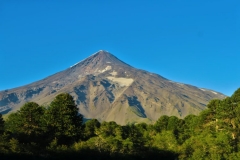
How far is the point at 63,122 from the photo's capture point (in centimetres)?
5362

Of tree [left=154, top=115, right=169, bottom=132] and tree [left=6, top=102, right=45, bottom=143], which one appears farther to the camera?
tree [left=154, top=115, right=169, bottom=132]

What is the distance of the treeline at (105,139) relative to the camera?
42200 mm

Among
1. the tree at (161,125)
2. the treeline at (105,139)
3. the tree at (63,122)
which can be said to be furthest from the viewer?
the tree at (161,125)

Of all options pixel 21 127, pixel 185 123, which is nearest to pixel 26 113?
pixel 21 127

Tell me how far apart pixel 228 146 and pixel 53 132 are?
25.3m

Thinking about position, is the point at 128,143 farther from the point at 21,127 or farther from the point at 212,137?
the point at 21,127

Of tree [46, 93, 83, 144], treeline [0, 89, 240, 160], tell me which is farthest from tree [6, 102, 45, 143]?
tree [46, 93, 83, 144]

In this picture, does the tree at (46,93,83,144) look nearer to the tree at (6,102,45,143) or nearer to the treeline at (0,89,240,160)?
the treeline at (0,89,240,160)

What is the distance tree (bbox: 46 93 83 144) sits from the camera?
5301 centimetres

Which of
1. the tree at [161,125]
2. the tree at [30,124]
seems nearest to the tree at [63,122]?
the tree at [30,124]

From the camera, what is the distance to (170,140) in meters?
51.5

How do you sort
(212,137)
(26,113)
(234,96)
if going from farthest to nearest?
1. (234,96)
2. (26,113)
3. (212,137)

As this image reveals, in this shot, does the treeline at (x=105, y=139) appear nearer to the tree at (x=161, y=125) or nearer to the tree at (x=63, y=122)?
the tree at (x=63, y=122)

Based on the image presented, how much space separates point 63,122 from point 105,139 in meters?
8.04
